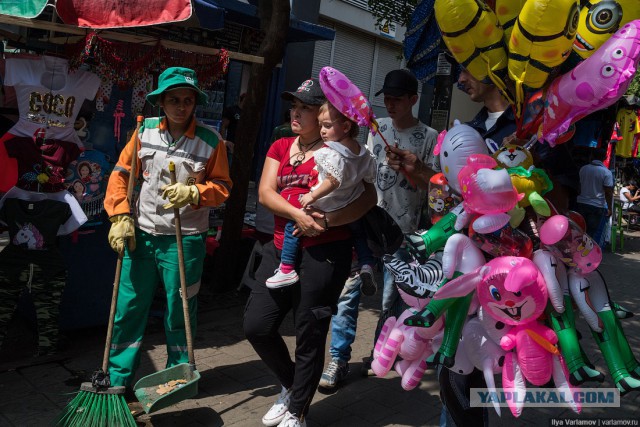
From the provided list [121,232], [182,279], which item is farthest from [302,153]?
[121,232]

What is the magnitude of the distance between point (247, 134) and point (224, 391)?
297cm

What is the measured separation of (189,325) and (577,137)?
2382 millimetres

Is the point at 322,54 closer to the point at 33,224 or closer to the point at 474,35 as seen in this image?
the point at 33,224

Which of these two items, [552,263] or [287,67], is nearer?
[552,263]

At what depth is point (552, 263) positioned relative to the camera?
2615 millimetres

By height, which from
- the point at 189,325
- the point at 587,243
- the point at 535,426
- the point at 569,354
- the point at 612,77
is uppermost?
the point at 612,77

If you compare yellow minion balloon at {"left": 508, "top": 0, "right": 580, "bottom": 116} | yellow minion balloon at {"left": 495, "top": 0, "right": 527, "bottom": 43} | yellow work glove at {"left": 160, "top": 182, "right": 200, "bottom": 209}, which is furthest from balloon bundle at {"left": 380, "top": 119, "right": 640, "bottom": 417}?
yellow work glove at {"left": 160, "top": 182, "right": 200, "bottom": 209}

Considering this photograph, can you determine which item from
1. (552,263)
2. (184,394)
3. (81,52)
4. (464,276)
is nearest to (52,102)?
(81,52)

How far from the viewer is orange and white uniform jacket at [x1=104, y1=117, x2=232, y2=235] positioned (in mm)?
3650

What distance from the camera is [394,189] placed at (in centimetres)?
427

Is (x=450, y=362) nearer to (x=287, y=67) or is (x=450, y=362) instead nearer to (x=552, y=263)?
(x=552, y=263)

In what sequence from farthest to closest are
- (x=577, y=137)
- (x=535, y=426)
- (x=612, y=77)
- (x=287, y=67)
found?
1. (x=287, y=67)
2. (x=535, y=426)
3. (x=577, y=137)
4. (x=612, y=77)

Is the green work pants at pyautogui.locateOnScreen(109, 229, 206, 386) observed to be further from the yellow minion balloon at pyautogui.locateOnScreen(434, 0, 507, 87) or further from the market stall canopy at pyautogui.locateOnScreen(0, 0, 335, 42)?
the yellow minion balloon at pyautogui.locateOnScreen(434, 0, 507, 87)

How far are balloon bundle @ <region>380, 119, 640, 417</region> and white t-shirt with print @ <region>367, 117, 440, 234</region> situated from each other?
1.39 m
